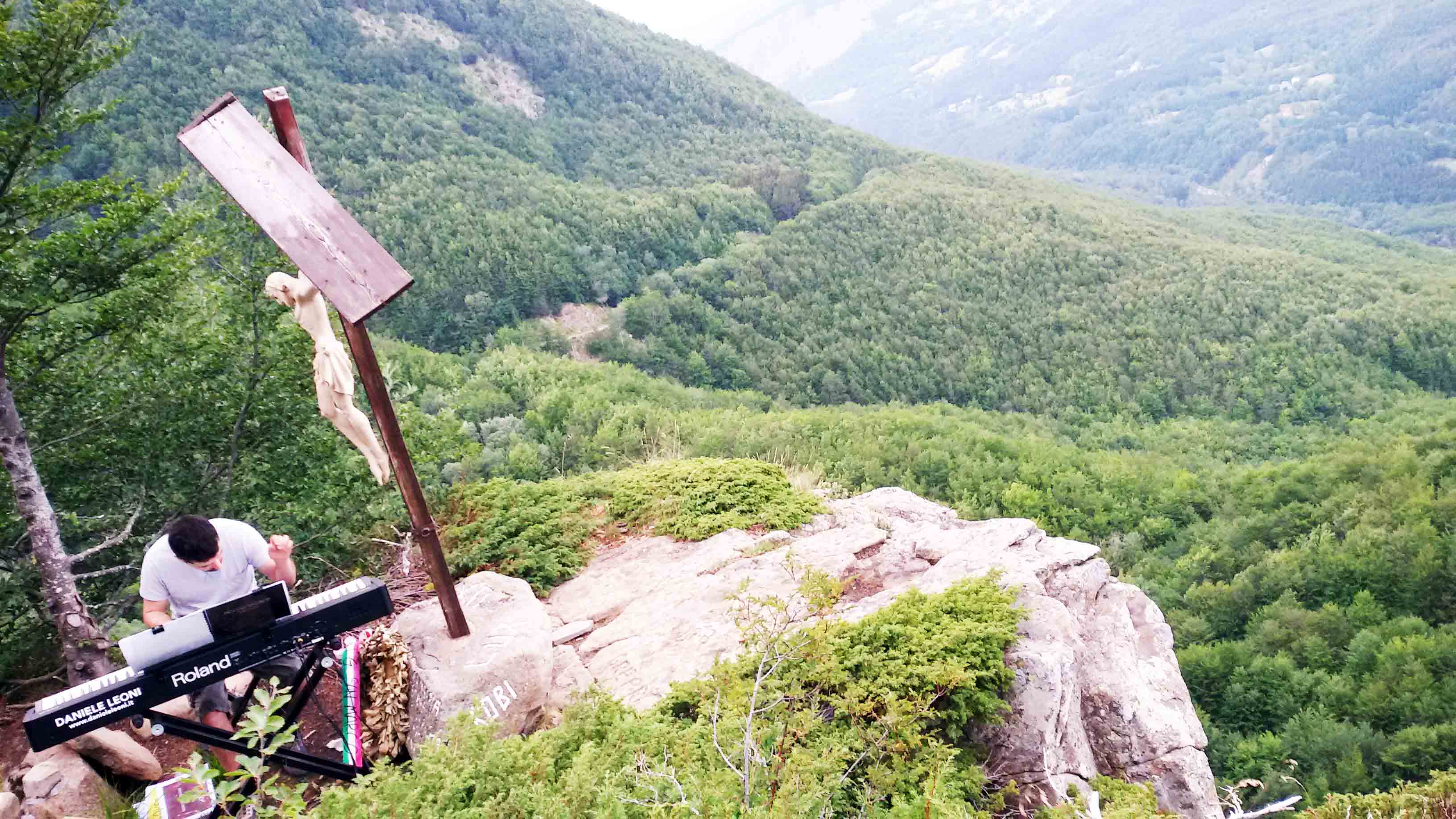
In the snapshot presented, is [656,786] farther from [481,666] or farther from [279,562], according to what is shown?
[279,562]

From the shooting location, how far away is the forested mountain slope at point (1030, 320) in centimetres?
3453

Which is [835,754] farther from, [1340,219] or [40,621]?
[1340,219]

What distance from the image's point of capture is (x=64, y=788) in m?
3.71

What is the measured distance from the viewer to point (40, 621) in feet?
16.8

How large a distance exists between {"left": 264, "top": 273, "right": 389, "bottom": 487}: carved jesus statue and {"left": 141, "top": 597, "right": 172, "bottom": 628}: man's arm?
4.07ft

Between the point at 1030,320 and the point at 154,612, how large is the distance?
1560 inches

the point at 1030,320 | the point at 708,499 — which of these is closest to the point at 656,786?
the point at 708,499

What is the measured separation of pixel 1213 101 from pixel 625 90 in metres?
192

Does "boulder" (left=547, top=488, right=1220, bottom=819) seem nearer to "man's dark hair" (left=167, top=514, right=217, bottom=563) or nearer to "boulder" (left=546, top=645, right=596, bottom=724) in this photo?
"boulder" (left=546, top=645, right=596, bottom=724)

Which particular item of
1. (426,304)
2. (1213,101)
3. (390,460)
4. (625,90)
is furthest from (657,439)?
(1213,101)

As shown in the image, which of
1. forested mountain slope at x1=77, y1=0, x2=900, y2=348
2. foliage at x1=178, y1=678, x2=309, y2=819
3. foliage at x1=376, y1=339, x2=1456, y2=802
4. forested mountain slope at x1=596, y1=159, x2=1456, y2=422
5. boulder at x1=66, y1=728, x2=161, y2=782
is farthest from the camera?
forested mountain slope at x1=596, y1=159, x2=1456, y2=422

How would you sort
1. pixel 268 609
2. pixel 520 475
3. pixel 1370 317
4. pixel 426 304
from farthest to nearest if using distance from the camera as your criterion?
pixel 1370 317
pixel 426 304
pixel 520 475
pixel 268 609

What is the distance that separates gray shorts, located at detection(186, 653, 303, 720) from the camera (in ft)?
12.7

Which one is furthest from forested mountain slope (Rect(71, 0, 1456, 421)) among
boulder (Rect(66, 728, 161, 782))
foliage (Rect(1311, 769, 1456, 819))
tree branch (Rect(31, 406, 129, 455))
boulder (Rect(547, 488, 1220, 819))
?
foliage (Rect(1311, 769, 1456, 819))
